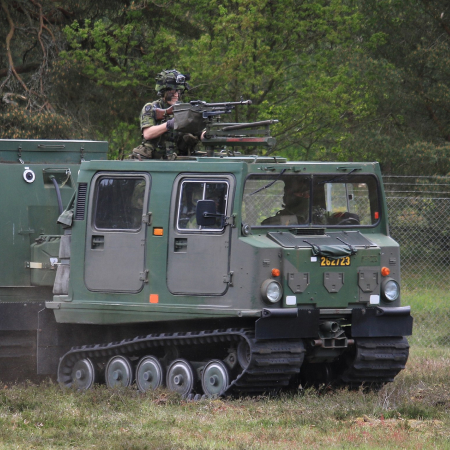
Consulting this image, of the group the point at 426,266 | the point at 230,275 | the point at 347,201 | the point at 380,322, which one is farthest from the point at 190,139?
the point at 426,266

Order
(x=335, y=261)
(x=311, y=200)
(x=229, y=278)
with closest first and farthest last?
(x=229, y=278), (x=335, y=261), (x=311, y=200)

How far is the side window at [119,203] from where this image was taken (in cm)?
1027

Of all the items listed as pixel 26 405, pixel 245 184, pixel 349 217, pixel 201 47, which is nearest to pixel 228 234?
pixel 245 184

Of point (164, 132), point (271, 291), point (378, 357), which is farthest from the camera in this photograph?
point (164, 132)

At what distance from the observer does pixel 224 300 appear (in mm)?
9539

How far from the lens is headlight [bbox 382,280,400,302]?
10.0m

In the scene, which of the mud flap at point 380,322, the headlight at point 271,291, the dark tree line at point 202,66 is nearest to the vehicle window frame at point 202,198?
the headlight at point 271,291

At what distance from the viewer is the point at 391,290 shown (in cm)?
1005

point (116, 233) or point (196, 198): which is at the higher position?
point (196, 198)

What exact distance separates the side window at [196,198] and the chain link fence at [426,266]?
5.79 metres

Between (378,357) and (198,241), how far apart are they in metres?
2.36

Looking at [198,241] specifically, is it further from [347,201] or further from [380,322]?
[380,322]

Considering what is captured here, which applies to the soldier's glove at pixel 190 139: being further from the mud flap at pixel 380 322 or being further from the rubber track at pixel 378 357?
the rubber track at pixel 378 357

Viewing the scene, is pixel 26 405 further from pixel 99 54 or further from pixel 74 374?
pixel 99 54
